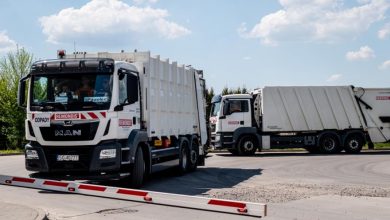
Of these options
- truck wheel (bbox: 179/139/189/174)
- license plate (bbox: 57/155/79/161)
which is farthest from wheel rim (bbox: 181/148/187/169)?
license plate (bbox: 57/155/79/161)

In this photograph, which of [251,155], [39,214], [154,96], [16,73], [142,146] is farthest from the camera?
[16,73]

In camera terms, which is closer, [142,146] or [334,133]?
[142,146]

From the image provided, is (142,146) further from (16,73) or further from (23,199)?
(16,73)

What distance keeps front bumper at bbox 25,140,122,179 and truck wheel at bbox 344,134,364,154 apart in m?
17.9

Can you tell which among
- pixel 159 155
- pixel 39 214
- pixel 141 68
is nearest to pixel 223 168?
pixel 159 155

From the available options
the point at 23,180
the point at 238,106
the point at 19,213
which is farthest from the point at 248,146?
the point at 19,213

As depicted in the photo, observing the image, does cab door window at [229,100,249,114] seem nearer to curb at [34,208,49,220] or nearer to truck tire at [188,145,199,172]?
truck tire at [188,145,199,172]

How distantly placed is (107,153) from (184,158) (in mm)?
5299

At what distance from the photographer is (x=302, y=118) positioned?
28.0m

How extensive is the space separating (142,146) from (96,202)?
313cm

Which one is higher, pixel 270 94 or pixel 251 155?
pixel 270 94

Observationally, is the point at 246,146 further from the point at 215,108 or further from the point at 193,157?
the point at 193,157

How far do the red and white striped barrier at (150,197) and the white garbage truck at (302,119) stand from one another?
1472 centimetres

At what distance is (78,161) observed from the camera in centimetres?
1241
